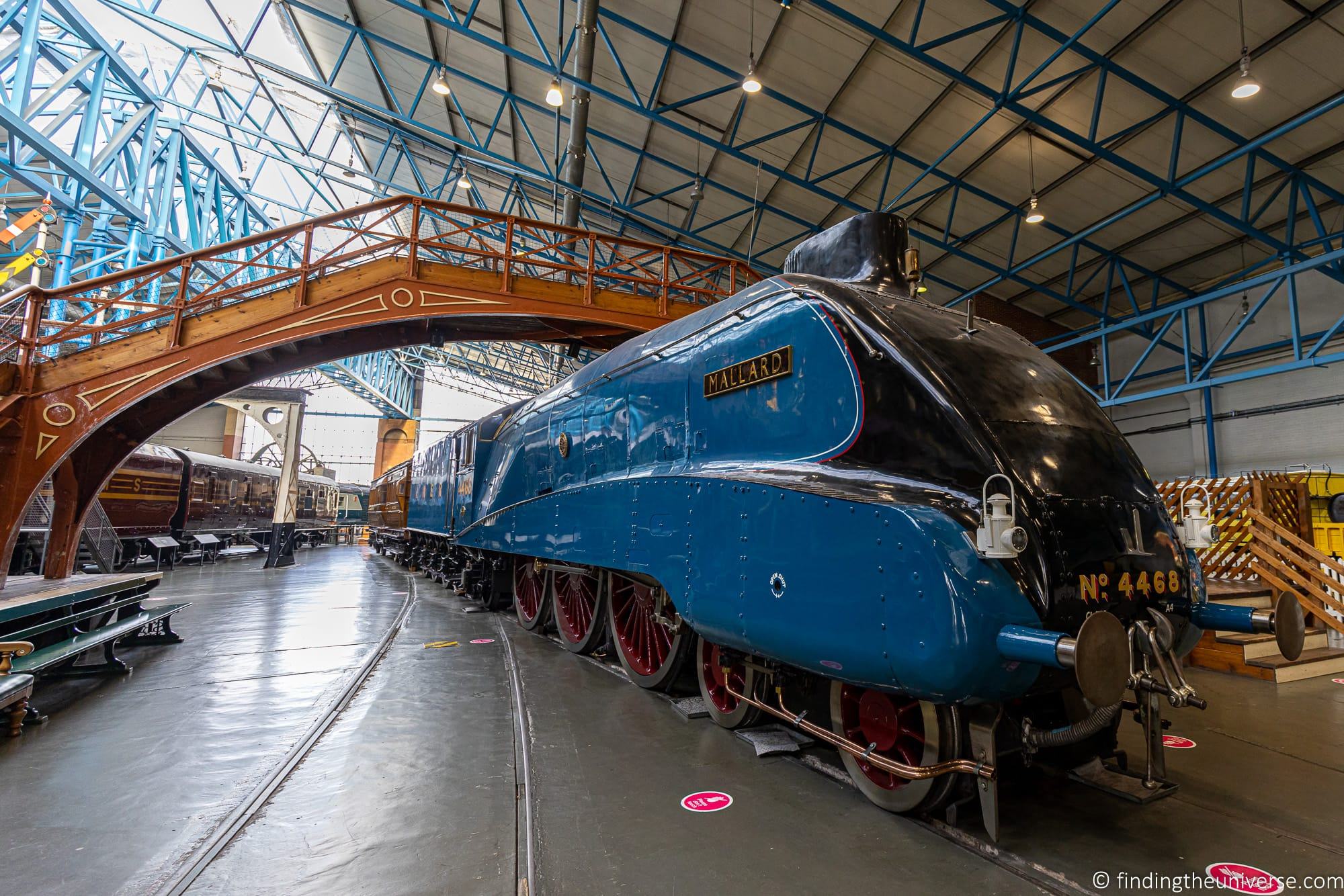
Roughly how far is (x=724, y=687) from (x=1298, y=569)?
8040 mm

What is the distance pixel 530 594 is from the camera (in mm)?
8156

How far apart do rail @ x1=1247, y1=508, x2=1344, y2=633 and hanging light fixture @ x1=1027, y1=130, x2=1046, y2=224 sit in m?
5.89

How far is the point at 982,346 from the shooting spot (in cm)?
325

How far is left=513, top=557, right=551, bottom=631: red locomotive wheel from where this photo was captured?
762 centimetres

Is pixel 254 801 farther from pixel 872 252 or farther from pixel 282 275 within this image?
pixel 282 275

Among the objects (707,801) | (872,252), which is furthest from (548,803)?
(872,252)

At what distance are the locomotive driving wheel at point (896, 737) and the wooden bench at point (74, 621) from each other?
5086 mm

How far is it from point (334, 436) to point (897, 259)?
47.4m

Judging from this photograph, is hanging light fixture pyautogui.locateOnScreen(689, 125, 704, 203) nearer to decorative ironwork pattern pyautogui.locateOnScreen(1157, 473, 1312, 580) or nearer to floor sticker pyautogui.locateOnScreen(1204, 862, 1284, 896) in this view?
decorative ironwork pattern pyautogui.locateOnScreen(1157, 473, 1312, 580)

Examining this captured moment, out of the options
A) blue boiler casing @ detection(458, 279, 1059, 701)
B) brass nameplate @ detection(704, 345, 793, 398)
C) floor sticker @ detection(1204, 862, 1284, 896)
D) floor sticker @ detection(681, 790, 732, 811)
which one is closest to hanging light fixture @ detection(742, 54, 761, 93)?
blue boiler casing @ detection(458, 279, 1059, 701)

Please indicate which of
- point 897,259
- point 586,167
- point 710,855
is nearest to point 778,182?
point 586,167

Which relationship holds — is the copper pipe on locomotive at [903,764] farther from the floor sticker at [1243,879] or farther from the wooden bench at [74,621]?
the wooden bench at [74,621]

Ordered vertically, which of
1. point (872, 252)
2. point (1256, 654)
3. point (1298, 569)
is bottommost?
point (1256, 654)

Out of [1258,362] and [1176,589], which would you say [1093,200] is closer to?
[1258,362]
